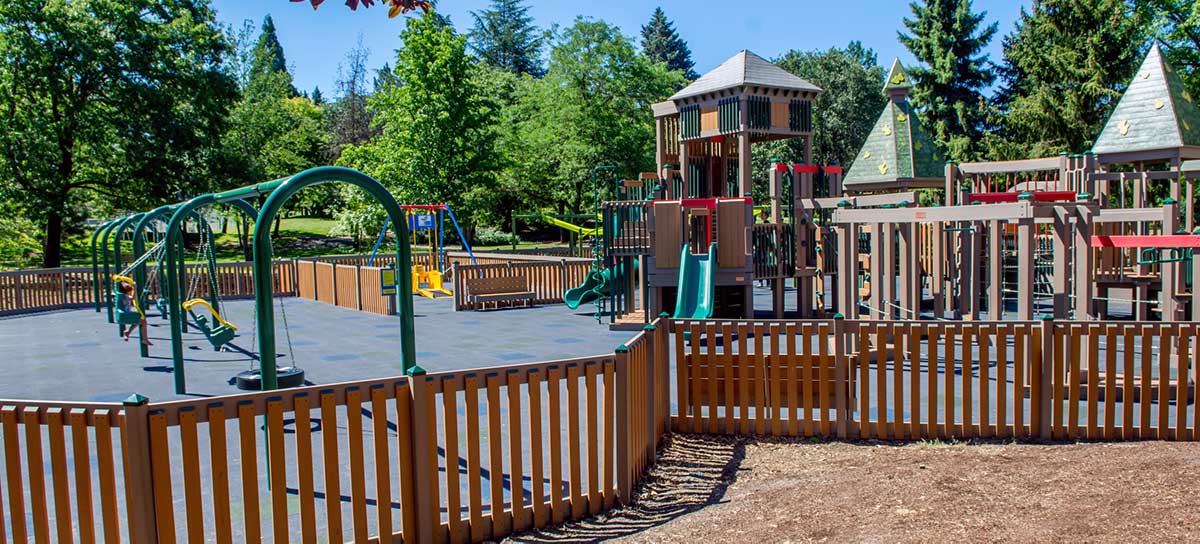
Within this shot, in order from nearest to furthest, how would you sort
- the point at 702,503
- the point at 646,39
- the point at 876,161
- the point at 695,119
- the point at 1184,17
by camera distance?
the point at 702,503 → the point at 695,119 → the point at 876,161 → the point at 1184,17 → the point at 646,39

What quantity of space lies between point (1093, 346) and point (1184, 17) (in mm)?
34794

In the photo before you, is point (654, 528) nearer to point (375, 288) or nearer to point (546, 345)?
point (546, 345)

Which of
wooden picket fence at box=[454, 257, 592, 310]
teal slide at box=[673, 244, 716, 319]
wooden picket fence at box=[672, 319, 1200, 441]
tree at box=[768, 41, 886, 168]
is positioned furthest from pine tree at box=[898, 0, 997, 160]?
wooden picket fence at box=[672, 319, 1200, 441]

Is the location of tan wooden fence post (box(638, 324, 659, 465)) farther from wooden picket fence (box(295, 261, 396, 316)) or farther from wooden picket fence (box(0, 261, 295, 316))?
wooden picket fence (box(0, 261, 295, 316))

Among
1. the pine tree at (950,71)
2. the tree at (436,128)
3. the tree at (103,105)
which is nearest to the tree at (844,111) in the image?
the pine tree at (950,71)

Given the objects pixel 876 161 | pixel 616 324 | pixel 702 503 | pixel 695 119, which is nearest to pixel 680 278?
pixel 616 324

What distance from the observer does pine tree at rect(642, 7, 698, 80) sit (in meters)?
83.0

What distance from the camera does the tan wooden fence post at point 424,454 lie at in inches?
205

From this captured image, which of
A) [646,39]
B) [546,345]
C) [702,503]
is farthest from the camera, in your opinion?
[646,39]

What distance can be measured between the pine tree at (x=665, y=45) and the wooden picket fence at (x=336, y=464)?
78.5 metres

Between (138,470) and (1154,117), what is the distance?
65.4 ft

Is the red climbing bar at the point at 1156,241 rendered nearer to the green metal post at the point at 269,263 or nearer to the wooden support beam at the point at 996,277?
the wooden support beam at the point at 996,277

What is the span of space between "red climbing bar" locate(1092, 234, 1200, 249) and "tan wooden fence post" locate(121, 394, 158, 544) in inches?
449

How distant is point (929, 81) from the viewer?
42.4 meters
